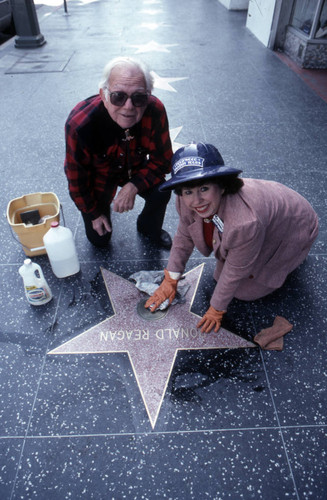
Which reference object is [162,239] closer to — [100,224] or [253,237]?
[100,224]

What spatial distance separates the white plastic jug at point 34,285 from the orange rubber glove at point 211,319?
3.40 feet

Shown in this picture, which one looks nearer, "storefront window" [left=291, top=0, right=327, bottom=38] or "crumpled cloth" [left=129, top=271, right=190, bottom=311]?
"crumpled cloth" [left=129, top=271, right=190, bottom=311]

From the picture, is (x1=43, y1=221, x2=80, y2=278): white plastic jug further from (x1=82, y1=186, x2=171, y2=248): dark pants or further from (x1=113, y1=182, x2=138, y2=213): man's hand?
(x1=113, y1=182, x2=138, y2=213): man's hand

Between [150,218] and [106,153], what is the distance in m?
0.64

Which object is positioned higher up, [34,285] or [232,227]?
[232,227]

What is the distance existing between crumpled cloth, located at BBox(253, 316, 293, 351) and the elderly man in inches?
38.8

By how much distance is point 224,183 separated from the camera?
1.50m

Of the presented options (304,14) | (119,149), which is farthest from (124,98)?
(304,14)

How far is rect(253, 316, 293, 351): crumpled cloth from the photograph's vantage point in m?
1.94

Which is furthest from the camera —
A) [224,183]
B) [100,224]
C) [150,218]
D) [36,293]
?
[150,218]

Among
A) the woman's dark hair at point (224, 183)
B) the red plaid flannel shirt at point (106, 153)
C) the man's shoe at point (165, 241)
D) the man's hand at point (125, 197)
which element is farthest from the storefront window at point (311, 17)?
the woman's dark hair at point (224, 183)

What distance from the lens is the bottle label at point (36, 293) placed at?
209cm

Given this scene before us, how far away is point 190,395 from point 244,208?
102cm

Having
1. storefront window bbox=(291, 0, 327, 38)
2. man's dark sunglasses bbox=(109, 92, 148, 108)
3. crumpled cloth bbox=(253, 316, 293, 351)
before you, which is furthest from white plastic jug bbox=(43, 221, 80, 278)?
storefront window bbox=(291, 0, 327, 38)
